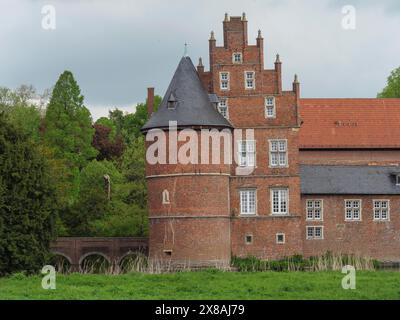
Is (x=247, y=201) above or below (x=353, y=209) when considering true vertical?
above

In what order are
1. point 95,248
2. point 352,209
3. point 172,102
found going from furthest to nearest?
point 95,248 → point 352,209 → point 172,102

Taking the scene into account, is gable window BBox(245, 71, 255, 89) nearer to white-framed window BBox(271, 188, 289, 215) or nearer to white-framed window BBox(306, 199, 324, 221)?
white-framed window BBox(271, 188, 289, 215)

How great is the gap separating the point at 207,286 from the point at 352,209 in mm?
18109

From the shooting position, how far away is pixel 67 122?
61156 mm

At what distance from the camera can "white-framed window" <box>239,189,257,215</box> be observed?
4594 centimetres

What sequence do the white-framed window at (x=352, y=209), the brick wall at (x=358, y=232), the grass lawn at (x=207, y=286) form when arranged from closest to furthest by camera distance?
the grass lawn at (x=207, y=286) < the brick wall at (x=358, y=232) < the white-framed window at (x=352, y=209)

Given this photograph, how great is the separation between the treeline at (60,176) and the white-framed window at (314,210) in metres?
11.1

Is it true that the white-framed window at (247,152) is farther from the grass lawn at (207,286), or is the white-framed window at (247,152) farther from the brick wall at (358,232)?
the grass lawn at (207,286)

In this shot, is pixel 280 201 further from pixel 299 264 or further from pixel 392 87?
pixel 392 87

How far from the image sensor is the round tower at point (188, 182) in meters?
43.4

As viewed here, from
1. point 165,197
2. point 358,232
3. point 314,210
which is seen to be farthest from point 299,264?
point 165,197

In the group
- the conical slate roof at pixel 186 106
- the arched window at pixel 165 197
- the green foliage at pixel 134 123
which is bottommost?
the arched window at pixel 165 197

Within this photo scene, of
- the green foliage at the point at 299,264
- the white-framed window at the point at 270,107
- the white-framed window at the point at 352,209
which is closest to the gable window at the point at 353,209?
the white-framed window at the point at 352,209

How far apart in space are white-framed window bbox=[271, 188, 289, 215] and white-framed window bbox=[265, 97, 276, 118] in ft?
11.1
